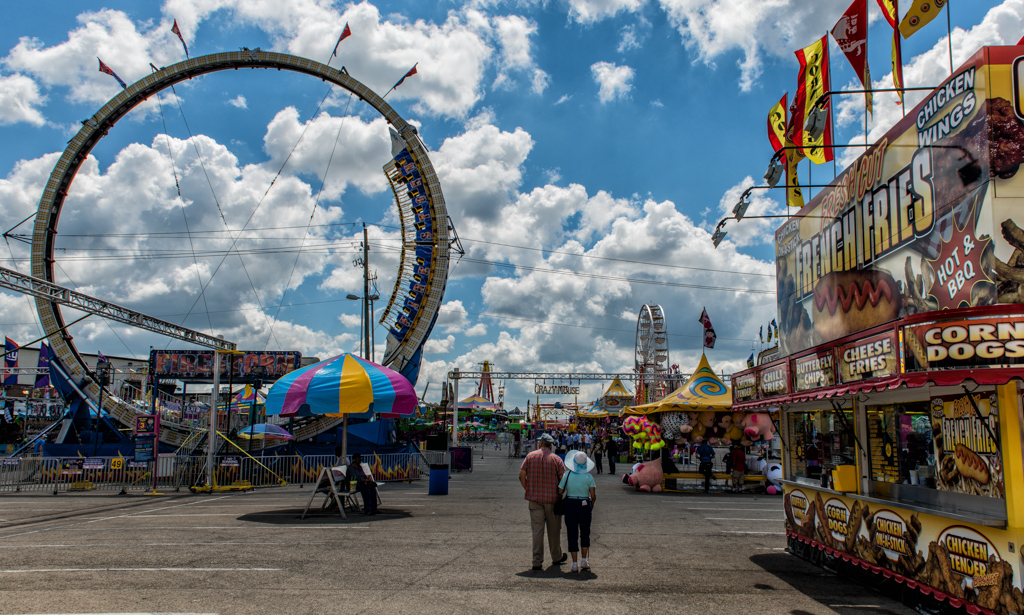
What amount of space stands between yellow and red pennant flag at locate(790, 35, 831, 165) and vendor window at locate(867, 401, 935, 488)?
184 inches

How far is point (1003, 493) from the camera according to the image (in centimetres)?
555

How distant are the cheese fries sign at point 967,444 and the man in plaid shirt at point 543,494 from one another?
4.17m

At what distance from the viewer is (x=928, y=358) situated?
5418 millimetres

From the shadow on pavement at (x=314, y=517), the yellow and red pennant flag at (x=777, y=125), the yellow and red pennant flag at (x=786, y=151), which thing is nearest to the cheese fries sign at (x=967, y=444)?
the yellow and red pennant flag at (x=786, y=151)

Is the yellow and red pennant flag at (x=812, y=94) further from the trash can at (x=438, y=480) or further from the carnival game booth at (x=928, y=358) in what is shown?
the trash can at (x=438, y=480)

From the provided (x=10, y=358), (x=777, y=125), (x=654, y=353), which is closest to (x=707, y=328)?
(x=654, y=353)

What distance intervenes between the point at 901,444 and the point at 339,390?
9.89 meters

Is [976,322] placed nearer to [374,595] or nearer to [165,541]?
[374,595]

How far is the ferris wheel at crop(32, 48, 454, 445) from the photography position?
26219mm

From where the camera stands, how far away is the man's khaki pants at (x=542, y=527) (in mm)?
8153

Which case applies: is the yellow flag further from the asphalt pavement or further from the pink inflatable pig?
the pink inflatable pig

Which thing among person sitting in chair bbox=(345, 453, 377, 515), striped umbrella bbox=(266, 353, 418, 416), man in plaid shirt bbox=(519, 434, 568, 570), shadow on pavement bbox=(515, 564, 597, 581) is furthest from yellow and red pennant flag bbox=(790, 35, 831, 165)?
person sitting in chair bbox=(345, 453, 377, 515)

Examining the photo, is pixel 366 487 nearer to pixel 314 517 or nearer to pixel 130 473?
pixel 314 517

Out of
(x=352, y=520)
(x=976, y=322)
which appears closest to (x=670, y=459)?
(x=352, y=520)
